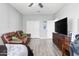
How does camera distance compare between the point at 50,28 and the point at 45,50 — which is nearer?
the point at 45,50

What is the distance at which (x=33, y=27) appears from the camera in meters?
13.2

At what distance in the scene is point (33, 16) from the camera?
42.2 ft

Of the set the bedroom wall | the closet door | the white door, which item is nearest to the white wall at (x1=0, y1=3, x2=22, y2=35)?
the bedroom wall

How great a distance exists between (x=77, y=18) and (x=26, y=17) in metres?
8.13

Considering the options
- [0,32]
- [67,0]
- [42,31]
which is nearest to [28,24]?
[42,31]

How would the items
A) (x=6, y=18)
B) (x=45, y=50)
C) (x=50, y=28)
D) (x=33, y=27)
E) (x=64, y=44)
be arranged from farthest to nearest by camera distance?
(x=33, y=27) → (x=50, y=28) → (x=6, y=18) → (x=45, y=50) → (x=64, y=44)

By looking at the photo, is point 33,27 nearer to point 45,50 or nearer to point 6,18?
point 6,18

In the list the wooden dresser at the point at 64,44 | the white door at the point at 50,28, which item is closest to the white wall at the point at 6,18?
the wooden dresser at the point at 64,44

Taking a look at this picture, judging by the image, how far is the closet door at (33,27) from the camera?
12945 millimetres

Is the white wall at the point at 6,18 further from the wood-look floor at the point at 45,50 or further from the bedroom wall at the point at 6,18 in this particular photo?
the wood-look floor at the point at 45,50

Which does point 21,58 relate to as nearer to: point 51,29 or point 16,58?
point 16,58

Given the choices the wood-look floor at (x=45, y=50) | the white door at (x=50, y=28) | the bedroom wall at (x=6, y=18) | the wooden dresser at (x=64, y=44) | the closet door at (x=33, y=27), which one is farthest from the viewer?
the closet door at (x=33, y=27)

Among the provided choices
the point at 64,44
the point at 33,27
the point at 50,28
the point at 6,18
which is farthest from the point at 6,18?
the point at 33,27

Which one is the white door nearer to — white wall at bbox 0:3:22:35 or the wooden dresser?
white wall at bbox 0:3:22:35
